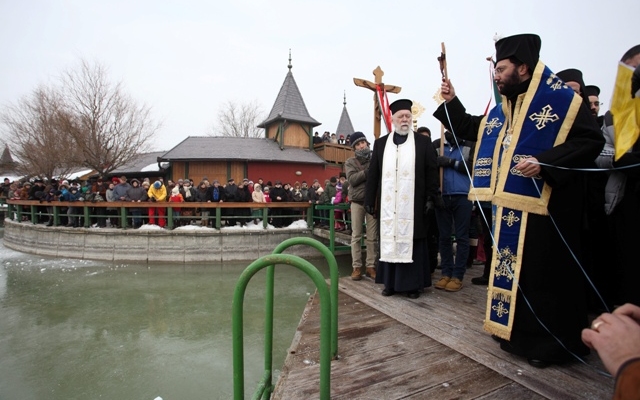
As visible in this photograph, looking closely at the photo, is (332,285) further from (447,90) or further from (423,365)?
(447,90)

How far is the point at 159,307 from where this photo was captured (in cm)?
681

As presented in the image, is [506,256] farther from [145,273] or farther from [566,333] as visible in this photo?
[145,273]

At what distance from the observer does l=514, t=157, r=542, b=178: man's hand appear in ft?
6.47

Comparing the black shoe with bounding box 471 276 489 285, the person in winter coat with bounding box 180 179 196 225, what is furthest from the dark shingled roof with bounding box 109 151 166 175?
the black shoe with bounding box 471 276 489 285

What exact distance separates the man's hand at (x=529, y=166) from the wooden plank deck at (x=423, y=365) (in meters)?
1.14

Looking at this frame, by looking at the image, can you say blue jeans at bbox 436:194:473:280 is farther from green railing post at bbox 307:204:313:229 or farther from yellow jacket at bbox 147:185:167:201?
yellow jacket at bbox 147:185:167:201

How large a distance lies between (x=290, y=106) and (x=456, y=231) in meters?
20.0

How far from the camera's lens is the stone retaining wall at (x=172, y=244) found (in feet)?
35.4

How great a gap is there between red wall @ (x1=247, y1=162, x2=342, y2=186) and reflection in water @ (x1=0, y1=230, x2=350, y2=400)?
36.3 feet

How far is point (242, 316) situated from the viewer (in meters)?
1.55

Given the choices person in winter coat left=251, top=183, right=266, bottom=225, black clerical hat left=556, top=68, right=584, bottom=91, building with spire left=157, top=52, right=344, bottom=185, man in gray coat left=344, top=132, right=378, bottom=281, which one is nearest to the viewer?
black clerical hat left=556, top=68, right=584, bottom=91

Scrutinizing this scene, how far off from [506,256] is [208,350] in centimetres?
432

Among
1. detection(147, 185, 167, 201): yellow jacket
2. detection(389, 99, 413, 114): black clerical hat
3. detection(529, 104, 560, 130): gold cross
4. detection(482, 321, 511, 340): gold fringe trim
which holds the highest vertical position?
detection(389, 99, 413, 114): black clerical hat

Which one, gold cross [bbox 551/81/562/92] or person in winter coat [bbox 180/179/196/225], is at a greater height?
gold cross [bbox 551/81/562/92]
